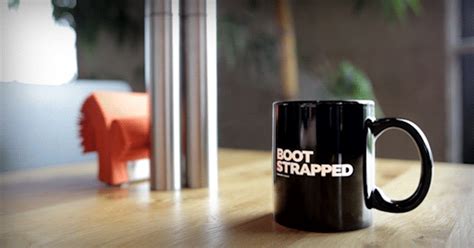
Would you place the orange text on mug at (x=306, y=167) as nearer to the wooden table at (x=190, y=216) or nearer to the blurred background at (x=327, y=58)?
the wooden table at (x=190, y=216)

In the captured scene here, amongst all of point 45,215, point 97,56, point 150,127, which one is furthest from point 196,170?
point 97,56

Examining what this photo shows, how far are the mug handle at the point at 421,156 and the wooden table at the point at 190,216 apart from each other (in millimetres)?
22

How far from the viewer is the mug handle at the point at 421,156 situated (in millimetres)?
333

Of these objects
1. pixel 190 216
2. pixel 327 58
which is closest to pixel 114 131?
pixel 190 216

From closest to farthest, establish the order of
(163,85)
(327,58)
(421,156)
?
(421,156), (163,85), (327,58)

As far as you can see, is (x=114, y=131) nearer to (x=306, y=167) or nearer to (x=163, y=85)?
(x=163, y=85)

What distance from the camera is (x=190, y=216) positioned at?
1.31ft

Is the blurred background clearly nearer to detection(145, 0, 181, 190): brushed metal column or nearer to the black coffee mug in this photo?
detection(145, 0, 181, 190): brushed metal column

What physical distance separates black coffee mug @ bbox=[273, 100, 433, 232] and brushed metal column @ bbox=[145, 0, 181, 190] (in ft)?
0.66

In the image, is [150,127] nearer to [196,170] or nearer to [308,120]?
[196,170]

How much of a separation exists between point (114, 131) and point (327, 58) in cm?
135

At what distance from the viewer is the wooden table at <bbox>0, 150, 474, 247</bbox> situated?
33cm

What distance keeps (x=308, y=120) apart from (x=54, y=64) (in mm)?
465

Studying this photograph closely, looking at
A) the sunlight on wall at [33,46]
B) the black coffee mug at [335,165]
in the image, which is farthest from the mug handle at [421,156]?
the sunlight on wall at [33,46]
